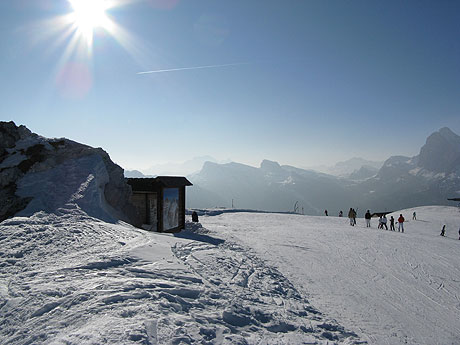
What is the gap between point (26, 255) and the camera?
18.8ft

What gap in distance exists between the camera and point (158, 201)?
47.9 ft

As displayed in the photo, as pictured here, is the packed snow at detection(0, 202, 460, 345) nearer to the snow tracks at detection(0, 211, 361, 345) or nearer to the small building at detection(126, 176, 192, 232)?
the snow tracks at detection(0, 211, 361, 345)

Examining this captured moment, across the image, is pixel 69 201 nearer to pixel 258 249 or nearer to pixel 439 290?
pixel 258 249

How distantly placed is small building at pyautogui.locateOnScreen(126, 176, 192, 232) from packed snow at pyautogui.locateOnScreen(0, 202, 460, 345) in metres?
5.98

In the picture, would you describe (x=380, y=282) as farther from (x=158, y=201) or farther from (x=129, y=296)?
(x=158, y=201)

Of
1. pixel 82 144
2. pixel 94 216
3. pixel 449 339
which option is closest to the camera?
pixel 449 339

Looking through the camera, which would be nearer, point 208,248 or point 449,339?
point 449,339

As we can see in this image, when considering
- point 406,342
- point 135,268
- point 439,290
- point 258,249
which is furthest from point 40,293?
point 439,290

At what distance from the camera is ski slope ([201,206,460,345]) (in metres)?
5.68

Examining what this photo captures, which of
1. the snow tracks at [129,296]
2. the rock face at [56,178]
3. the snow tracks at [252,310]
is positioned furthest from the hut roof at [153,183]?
the snow tracks at [252,310]

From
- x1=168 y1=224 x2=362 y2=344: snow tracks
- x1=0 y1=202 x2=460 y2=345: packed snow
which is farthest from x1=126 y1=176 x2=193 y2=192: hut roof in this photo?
x1=168 y1=224 x2=362 y2=344: snow tracks

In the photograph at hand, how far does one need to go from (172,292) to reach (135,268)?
1240 millimetres

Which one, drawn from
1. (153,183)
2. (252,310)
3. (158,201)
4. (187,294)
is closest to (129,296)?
(187,294)

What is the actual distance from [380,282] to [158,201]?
1123 centimetres
